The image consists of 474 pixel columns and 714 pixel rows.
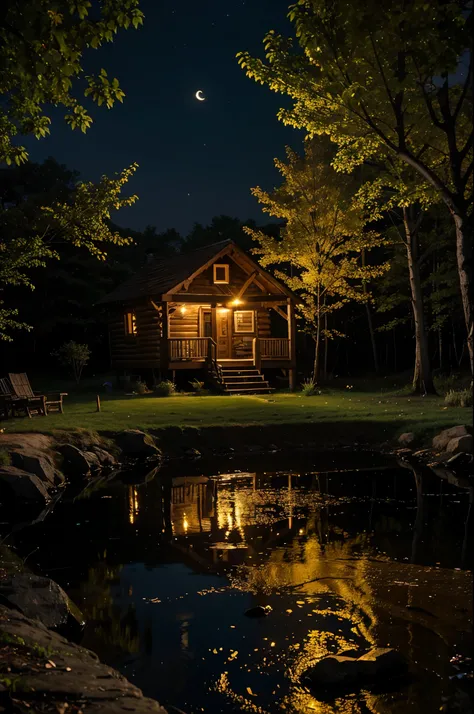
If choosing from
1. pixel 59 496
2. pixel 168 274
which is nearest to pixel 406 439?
pixel 59 496

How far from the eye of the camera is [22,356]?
4050cm

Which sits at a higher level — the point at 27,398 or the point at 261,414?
the point at 27,398

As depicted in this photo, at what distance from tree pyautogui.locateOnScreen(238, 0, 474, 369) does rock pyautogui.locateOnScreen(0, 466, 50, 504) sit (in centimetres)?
841

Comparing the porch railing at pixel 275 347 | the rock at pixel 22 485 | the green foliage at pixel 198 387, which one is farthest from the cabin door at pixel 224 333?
the rock at pixel 22 485

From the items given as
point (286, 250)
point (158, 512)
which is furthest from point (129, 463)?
point (286, 250)

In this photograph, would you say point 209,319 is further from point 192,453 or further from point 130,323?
point 192,453

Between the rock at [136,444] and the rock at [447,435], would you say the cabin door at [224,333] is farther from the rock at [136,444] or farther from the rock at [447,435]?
the rock at [447,435]

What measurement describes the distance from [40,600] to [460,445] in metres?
11.6

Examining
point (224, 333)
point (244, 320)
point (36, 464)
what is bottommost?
point (36, 464)

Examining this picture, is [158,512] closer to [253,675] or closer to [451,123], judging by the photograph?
[253,675]

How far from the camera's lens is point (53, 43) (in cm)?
709

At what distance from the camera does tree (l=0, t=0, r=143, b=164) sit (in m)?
6.50

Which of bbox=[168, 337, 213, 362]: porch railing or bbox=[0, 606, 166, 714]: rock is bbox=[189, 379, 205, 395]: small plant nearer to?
bbox=[168, 337, 213, 362]: porch railing

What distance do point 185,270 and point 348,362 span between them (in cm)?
1362
